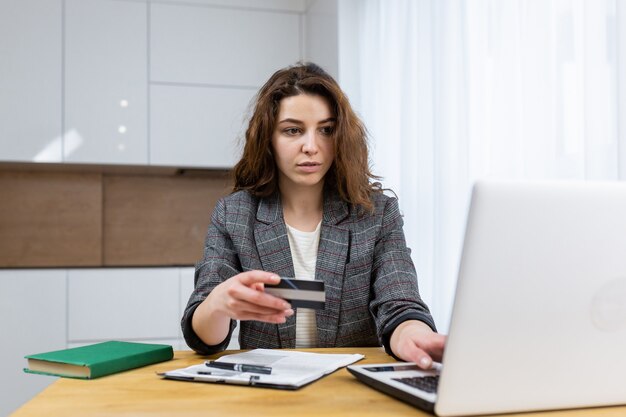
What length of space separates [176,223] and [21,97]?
1.02 meters

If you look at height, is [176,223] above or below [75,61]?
below

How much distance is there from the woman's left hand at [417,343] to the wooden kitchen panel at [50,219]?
104 inches

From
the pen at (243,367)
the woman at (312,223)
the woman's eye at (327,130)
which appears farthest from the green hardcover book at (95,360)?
the woman's eye at (327,130)

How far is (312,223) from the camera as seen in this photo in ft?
5.67

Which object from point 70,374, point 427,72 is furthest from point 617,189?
point 427,72

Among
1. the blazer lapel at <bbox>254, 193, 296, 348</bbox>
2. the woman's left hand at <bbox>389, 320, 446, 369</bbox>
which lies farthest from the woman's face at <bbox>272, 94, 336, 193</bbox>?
the woman's left hand at <bbox>389, 320, 446, 369</bbox>

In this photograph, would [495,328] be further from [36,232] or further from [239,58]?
[36,232]

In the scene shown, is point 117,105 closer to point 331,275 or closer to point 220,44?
point 220,44

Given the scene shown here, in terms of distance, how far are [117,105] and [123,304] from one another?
3.10ft

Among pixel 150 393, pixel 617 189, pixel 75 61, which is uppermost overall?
pixel 75 61

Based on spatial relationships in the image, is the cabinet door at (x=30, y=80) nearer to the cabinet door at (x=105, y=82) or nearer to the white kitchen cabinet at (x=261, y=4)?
the cabinet door at (x=105, y=82)

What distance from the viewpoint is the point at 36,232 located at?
3.62m

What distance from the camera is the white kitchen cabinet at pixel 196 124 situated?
11.2 ft

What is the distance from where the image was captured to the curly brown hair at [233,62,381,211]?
1663 mm
